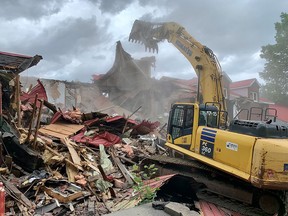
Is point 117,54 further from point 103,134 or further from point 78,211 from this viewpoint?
point 78,211

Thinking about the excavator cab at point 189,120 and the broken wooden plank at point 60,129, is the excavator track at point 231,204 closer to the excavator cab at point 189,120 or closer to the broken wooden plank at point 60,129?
the excavator cab at point 189,120

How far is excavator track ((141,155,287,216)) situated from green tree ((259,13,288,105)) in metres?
34.1

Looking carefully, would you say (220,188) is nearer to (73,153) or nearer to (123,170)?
(123,170)

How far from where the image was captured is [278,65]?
37375 mm

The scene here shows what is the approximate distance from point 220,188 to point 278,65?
116 feet

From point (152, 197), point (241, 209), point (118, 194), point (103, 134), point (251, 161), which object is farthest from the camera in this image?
point (103, 134)

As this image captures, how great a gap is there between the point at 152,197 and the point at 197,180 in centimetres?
105

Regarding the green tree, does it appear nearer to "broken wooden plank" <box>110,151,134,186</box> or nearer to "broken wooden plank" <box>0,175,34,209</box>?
"broken wooden plank" <box>110,151,134,186</box>

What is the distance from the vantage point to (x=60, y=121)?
34.9ft

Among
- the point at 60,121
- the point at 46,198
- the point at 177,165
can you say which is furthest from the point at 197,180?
the point at 60,121

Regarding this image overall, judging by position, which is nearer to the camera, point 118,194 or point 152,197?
point 152,197

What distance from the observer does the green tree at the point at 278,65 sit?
120 ft

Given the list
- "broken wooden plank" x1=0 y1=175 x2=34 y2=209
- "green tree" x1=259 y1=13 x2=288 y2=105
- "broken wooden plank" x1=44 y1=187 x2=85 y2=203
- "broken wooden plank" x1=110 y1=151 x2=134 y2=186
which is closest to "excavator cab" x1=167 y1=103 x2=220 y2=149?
"broken wooden plank" x1=110 y1=151 x2=134 y2=186

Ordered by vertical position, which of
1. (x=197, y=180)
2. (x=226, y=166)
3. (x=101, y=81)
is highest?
(x=101, y=81)
